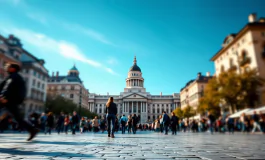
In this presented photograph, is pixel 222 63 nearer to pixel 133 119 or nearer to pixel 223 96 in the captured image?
pixel 223 96

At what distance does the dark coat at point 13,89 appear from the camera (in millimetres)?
4781

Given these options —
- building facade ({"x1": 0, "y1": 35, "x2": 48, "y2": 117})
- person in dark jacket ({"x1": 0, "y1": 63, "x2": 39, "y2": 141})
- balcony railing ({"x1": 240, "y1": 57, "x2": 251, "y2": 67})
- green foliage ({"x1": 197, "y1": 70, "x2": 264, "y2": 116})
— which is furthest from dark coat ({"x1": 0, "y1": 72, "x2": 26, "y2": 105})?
building facade ({"x1": 0, "y1": 35, "x2": 48, "y2": 117})

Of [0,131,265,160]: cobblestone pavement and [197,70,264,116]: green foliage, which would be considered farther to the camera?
[197,70,264,116]: green foliage

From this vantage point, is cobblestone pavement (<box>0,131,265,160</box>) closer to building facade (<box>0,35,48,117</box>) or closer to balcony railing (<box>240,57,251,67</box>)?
balcony railing (<box>240,57,251,67</box>)

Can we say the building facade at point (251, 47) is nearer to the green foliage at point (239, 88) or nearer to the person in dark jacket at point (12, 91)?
the green foliage at point (239, 88)

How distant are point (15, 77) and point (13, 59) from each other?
4487cm

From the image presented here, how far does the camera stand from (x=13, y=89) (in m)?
4.80

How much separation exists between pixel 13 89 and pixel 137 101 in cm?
10754

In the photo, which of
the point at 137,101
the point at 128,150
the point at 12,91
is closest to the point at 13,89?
the point at 12,91

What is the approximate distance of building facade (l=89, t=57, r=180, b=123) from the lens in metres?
111

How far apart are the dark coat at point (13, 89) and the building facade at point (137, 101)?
10445 cm

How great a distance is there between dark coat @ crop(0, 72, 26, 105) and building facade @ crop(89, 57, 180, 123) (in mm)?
104454

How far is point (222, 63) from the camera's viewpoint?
1873 inches

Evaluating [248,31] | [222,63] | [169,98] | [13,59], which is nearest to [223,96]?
[248,31]
